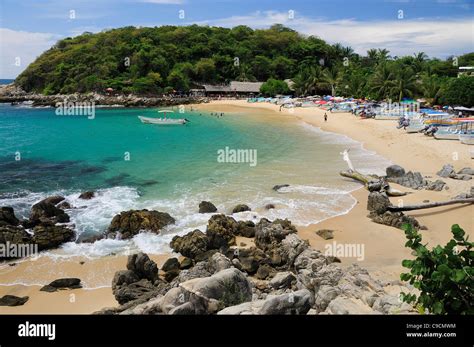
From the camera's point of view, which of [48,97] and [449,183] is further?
[48,97]

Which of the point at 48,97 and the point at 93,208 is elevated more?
the point at 48,97

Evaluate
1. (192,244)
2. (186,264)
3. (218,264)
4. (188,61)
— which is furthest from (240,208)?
(188,61)

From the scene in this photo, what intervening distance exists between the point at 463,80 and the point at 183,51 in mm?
71977

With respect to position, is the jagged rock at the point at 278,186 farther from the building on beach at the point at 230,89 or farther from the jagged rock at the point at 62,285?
the building on beach at the point at 230,89

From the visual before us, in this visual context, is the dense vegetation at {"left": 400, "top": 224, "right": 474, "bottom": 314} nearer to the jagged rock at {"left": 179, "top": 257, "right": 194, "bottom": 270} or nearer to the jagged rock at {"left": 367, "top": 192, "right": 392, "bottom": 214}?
the jagged rock at {"left": 179, "top": 257, "right": 194, "bottom": 270}

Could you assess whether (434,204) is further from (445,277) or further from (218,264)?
(445,277)

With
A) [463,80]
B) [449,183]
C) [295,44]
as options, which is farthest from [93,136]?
[295,44]

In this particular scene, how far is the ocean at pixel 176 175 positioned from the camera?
635 inches

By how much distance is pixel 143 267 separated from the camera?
11.0 meters

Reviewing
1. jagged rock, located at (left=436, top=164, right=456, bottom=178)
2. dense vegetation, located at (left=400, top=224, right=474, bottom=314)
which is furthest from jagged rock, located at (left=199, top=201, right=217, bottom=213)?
dense vegetation, located at (left=400, top=224, right=474, bottom=314)

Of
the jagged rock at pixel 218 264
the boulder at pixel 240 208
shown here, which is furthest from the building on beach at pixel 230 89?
the jagged rock at pixel 218 264

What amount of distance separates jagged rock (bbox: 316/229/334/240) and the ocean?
1.13 metres

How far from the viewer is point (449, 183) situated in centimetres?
1862
